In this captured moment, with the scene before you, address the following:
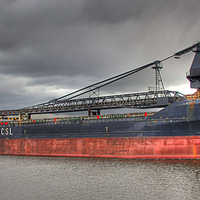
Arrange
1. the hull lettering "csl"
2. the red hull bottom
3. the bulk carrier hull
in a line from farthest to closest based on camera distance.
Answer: the hull lettering "csl"
the bulk carrier hull
the red hull bottom

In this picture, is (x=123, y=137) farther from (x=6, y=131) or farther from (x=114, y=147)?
(x=6, y=131)

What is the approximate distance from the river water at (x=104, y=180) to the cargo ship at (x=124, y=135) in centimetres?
228

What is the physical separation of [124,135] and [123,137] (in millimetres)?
286

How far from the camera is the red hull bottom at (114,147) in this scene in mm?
27312

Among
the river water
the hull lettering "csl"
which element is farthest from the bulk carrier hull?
the hull lettering "csl"

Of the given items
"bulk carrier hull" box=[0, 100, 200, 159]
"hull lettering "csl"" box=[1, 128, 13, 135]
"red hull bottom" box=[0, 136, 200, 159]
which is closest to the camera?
"red hull bottom" box=[0, 136, 200, 159]

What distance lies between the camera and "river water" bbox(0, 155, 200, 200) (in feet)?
58.3

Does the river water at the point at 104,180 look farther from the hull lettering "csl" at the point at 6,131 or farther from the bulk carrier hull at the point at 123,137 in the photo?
the hull lettering "csl" at the point at 6,131

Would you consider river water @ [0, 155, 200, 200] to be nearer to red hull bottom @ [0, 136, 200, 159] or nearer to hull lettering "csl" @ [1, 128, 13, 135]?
red hull bottom @ [0, 136, 200, 159]

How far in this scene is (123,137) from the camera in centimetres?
3084

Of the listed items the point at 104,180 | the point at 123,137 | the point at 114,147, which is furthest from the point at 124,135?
the point at 104,180

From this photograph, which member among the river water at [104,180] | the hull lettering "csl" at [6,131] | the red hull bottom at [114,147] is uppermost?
the hull lettering "csl" at [6,131]

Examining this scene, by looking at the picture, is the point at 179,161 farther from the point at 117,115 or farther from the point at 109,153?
the point at 117,115

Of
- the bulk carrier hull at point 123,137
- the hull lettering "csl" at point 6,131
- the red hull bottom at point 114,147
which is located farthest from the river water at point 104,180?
the hull lettering "csl" at point 6,131
